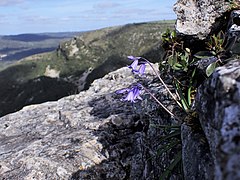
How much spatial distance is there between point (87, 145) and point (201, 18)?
2.98 meters

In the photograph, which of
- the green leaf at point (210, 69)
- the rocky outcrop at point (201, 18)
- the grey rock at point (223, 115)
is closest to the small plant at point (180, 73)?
the green leaf at point (210, 69)

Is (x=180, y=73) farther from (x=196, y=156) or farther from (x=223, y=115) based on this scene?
(x=223, y=115)

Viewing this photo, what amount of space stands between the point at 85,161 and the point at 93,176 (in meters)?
0.26

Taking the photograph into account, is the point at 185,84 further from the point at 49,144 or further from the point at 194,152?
the point at 49,144

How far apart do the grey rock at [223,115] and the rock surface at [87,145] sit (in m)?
2.23

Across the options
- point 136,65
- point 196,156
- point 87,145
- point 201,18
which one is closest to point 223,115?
point 196,156

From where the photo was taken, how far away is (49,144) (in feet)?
20.0

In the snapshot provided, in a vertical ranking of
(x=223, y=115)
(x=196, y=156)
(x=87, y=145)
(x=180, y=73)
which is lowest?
(x=87, y=145)

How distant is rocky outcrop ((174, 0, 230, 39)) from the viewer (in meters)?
6.25

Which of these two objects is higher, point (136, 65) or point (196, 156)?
point (136, 65)

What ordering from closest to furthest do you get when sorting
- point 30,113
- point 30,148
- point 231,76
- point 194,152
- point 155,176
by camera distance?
point 231,76
point 194,152
point 155,176
point 30,148
point 30,113

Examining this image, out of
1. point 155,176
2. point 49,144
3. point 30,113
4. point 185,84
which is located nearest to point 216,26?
point 185,84

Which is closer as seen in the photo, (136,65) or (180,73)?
(136,65)

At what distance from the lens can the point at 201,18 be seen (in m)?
6.36
